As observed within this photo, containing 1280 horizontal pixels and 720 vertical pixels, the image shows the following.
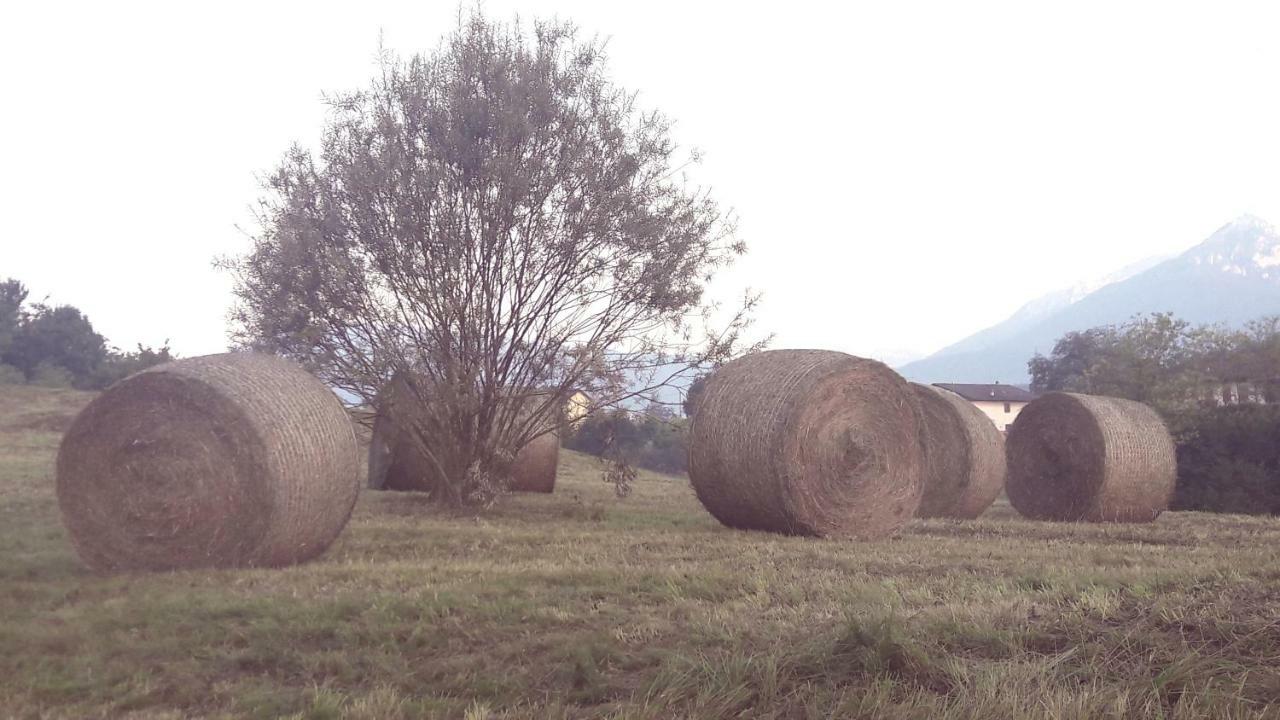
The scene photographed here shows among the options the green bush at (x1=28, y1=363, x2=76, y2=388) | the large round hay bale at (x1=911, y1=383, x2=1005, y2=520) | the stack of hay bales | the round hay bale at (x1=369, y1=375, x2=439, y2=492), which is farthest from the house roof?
the round hay bale at (x1=369, y1=375, x2=439, y2=492)

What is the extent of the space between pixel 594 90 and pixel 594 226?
2.34m

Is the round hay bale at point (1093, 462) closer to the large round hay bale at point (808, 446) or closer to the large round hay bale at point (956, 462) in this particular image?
the large round hay bale at point (956, 462)

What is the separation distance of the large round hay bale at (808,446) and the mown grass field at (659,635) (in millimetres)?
2230

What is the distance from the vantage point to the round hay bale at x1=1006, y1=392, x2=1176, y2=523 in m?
17.5

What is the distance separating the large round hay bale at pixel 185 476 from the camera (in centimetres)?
988

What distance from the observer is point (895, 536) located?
43.8 ft

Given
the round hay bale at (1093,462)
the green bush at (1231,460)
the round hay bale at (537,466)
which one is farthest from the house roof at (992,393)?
the round hay bale at (537,466)

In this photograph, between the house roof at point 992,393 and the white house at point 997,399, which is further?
the white house at point 997,399

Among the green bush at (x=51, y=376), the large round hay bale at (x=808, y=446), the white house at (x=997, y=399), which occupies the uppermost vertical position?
the green bush at (x=51, y=376)

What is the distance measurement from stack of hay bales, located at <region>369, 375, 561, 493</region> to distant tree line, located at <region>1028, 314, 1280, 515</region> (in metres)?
14.7

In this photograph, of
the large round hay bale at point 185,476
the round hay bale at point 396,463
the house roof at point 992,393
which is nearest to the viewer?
the large round hay bale at point 185,476

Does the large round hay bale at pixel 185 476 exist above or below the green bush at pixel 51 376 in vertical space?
below

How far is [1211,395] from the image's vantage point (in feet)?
85.3

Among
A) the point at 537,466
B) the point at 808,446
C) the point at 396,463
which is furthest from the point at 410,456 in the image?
the point at 808,446
